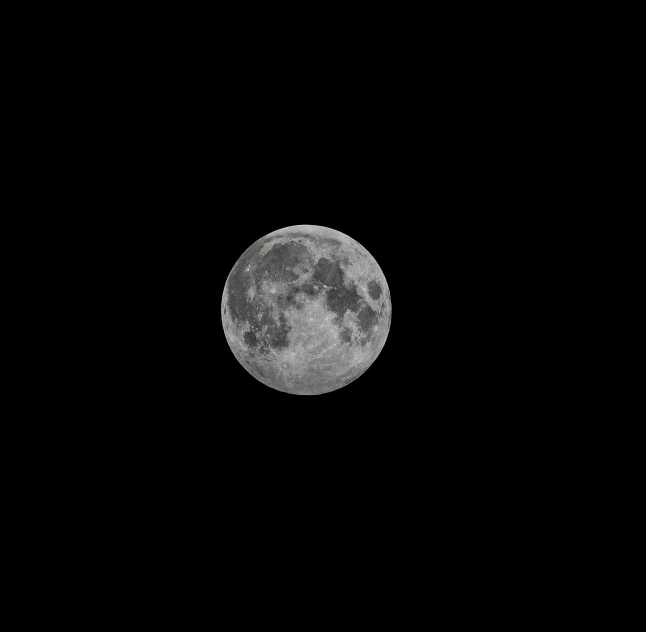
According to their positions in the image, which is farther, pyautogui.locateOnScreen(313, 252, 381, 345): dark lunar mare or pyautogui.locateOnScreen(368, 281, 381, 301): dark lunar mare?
pyautogui.locateOnScreen(368, 281, 381, 301): dark lunar mare

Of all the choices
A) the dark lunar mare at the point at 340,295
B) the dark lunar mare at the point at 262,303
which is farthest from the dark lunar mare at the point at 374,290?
the dark lunar mare at the point at 262,303

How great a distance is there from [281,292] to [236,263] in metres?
0.99

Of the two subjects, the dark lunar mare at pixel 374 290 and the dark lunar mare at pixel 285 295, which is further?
the dark lunar mare at pixel 374 290

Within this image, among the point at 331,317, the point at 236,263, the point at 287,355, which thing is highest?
the point at 236,263

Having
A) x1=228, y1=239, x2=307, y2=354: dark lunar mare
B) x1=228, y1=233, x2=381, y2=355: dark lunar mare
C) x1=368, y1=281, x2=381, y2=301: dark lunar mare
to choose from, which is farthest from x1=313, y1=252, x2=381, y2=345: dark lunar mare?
x1=228, y1=239, x2=307, y2=354: dark lunar mare

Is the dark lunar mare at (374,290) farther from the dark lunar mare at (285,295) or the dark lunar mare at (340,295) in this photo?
the dark lunar mare at (340,295)

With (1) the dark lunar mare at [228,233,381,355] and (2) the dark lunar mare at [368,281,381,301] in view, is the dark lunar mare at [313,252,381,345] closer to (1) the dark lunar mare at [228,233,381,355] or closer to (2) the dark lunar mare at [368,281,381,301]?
(1) the dark lunar mare at [228,233,381,355]

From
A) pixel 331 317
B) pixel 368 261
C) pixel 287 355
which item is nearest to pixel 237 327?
pixel 287 355

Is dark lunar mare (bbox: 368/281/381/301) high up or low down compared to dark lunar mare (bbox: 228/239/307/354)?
up

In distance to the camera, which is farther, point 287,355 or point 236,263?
point 236,263

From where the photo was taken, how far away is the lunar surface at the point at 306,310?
18.2 feet

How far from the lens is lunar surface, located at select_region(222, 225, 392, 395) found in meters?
5.54

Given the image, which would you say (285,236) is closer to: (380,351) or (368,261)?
(368,261)

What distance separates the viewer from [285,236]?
595cm
